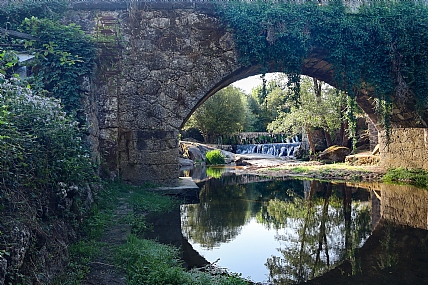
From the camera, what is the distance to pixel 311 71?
7992 millimetres

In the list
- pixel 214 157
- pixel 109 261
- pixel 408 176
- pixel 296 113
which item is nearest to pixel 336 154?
pixel 296 113

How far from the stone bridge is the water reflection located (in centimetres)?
127

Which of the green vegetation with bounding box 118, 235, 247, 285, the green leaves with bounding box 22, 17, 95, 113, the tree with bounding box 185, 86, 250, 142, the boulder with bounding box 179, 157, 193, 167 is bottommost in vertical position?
the green vegetation with bounding box 118, 235, 247, 285

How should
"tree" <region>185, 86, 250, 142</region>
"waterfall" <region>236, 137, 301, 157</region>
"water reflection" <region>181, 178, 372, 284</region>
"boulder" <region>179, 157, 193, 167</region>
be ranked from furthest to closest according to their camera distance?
"tree" <region>185, 86, 250, 142</region> → "waterfall" <region>236, 137, 301, 157</region> → "boulder" <region>179, 157, 193, 167</region> → "water reflection" <region>181, 178, 372, 284</region>

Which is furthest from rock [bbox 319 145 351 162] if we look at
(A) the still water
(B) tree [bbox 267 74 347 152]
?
(A) the still water

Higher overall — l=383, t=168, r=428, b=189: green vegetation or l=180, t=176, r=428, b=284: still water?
l=383, t=168, r=428, b=189: green vegetation

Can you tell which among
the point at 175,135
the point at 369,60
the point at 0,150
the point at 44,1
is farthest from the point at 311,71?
the point at 0,150

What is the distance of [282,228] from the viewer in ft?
15.4

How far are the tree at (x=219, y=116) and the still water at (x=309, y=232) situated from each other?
1751 centimetres

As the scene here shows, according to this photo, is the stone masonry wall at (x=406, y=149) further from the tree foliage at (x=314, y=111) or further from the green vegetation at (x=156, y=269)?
the green vegetation at (x=156, y=269)

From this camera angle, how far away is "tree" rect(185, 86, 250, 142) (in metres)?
24.8

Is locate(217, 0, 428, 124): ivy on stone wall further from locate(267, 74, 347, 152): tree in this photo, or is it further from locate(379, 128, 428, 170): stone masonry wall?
locate(267, 74, 347, 152): tree

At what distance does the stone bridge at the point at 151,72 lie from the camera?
619 cm

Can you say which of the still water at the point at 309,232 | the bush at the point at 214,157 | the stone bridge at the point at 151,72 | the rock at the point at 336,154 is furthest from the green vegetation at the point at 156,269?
the bush at the point at 214,157
